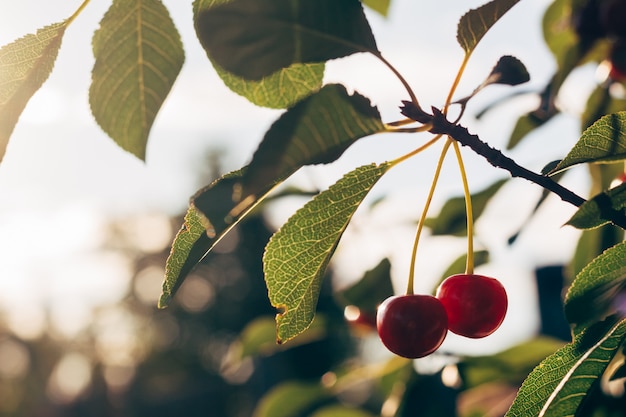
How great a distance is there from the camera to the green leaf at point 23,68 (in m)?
0.75

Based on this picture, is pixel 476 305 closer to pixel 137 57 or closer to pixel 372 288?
pixel 137 57

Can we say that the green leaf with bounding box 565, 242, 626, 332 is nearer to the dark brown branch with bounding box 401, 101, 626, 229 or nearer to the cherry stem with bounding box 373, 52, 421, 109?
the dark brown branch with bounding box 401, 101, 626, 229

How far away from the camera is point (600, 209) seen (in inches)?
26.7

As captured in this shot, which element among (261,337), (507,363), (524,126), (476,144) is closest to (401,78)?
(476,144)

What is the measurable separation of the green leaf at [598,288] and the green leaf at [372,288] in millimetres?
637

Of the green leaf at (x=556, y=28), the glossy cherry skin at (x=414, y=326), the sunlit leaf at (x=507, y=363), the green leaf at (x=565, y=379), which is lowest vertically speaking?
the sunlit leaf at (x=507, y=363)

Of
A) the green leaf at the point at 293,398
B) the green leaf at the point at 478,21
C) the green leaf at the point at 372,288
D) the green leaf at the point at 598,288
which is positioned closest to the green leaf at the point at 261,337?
the green leaf at the point at 293,398

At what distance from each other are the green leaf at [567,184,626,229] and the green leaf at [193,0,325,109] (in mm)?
294

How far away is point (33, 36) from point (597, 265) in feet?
2.23

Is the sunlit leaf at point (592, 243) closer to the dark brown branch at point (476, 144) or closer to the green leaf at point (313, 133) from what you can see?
the dark brown branch at point (476, 144)

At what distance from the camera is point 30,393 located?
1018 inches

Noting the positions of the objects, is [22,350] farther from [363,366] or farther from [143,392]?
[363,366]

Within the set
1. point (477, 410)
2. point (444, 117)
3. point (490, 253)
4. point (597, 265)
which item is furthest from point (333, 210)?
point (477, 410)

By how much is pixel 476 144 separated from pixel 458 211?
810 mm
